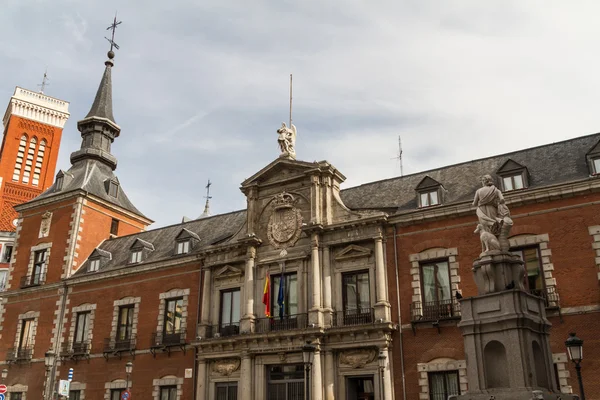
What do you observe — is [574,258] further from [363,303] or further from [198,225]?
[198,225]

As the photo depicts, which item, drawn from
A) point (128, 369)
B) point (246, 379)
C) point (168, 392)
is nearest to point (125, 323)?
point (168, 392)

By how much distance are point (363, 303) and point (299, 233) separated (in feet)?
14.2

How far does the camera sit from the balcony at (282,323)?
24.3 m

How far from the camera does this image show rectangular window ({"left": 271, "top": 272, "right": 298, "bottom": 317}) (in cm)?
2502

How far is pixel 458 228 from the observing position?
2262cm

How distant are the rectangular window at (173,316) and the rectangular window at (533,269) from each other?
16.2 meters

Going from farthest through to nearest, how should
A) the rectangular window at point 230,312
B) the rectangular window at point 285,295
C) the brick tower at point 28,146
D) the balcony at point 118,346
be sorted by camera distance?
1. the brick tower at point 28,146
2. the balcony at point 118,346
3. the rectangular window at point 230,312
4. the rectangular window at point 285,295

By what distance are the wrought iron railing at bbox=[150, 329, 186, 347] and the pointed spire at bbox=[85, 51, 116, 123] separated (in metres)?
18.2

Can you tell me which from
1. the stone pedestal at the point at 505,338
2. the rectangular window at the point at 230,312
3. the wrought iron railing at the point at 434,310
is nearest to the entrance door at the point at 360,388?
the wrought iron railing at the point at 434,310

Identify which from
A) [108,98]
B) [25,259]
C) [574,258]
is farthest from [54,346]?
[574,258]

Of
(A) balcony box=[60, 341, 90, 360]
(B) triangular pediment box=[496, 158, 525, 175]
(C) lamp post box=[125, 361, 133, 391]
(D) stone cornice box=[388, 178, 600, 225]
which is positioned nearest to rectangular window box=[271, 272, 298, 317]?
(D) stone cornice box=[388, 178, 600, 225]

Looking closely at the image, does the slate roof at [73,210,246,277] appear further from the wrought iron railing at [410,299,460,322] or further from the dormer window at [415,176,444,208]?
the wrought iron railing at [410,299,460,322]

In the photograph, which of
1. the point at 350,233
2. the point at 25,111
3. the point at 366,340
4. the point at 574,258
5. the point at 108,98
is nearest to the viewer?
the point at 574,258

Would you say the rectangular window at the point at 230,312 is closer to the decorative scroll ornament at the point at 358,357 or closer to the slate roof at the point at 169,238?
the slate roof at the point at 169,238
